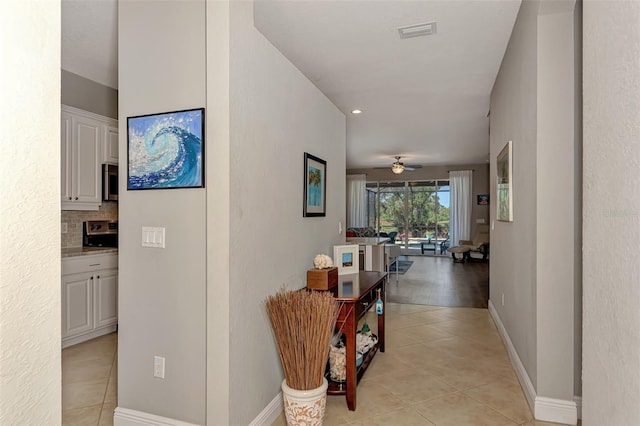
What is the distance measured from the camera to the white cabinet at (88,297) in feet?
11.8

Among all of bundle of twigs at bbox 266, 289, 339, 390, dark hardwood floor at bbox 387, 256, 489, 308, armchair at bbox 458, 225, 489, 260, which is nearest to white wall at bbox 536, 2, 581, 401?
bundle of twigs at bbox 266, 289, 339, 390

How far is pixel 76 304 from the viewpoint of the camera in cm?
369

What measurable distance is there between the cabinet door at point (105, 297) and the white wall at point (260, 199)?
2.25 metres

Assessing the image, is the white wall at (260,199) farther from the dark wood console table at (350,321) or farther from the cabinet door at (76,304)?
the cabinet door at (76,304)

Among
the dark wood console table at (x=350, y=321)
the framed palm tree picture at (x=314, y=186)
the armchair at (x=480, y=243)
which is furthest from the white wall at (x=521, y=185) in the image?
the armchair at (x=480, y=243)

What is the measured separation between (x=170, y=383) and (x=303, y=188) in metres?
1.57

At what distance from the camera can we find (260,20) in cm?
280

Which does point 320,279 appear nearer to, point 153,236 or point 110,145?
point 153,236

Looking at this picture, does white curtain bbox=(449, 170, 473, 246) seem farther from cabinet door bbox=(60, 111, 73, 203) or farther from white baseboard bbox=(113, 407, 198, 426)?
white baseboard bbox=(113, 407, 198, 426)

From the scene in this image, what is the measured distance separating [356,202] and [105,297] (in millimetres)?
8550

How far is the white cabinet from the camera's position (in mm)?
3602

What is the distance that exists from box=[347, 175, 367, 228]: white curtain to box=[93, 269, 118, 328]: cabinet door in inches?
328

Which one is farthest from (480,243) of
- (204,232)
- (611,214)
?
(611,214)

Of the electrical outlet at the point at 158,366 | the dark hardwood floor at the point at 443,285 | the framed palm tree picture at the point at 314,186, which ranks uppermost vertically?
the framed palm tree picture at the point at 314,186
